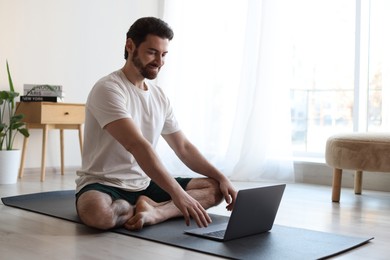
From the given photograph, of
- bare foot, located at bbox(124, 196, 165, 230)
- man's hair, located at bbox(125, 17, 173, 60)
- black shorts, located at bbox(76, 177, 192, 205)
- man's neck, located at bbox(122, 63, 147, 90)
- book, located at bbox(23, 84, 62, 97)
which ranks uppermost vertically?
man's hair, located at bbox(125, 17, 173, 60)

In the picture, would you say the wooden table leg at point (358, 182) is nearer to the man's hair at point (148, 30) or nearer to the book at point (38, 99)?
the man's hair at point (148, 30)

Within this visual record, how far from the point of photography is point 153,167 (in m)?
2.18

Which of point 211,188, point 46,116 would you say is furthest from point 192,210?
point 46,116

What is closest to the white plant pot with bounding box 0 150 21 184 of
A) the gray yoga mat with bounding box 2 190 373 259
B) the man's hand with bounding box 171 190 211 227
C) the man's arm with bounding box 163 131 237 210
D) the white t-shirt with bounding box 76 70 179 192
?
the gray yoga mat with bounding box 2 190 373 259

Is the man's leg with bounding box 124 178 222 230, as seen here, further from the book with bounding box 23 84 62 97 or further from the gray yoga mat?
the book with bounding box 23 84 62 97

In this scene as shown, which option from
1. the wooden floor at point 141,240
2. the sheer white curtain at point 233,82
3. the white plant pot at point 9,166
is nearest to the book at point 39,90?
the white plant pot at point 9,166

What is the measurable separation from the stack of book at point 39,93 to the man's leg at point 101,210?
2019 millimetres

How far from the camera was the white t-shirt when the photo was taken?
2.46 metres

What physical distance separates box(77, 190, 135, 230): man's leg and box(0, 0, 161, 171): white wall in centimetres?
225

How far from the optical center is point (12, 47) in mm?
4426

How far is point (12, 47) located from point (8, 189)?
4.03ft

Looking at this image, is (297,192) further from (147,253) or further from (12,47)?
(12,47)

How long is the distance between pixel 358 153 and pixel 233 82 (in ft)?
5.53

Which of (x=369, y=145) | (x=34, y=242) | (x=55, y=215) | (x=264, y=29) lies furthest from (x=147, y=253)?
(x=264, y=29)
